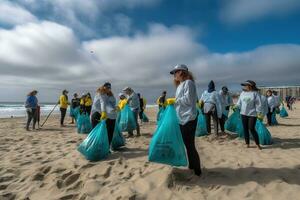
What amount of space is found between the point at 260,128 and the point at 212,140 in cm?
124

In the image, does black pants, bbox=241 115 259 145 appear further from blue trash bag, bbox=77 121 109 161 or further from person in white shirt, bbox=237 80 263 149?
blue trash bag, bbox=77 121 109 161

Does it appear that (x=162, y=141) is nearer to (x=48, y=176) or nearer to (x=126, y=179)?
(x=126, y=179)

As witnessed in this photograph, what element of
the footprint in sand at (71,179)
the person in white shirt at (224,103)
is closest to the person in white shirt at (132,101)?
the person in white shirt at (224,103)

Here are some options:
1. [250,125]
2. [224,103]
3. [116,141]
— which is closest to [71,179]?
[116,141]

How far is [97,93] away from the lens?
20.9ft

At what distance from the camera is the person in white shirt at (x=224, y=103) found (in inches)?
345

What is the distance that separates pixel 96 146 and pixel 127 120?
328 centimetres

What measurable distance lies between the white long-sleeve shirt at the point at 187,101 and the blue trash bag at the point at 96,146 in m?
1.85

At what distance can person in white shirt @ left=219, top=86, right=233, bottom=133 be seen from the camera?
345 inches

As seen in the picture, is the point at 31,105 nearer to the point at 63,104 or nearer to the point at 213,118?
the point at 63,104

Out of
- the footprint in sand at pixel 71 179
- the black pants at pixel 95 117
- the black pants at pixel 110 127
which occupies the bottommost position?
the footprint in sand at pixel 71 179

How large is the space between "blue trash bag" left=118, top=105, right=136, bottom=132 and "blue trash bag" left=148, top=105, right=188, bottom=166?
14.3ft

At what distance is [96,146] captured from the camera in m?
5.51

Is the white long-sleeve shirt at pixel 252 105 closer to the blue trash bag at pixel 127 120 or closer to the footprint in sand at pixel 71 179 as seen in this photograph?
the blue trash bag at pixel 127 120
